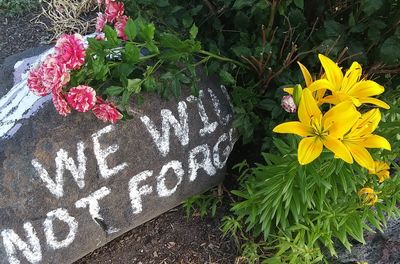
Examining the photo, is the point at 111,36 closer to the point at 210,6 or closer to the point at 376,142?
the point at 210,6

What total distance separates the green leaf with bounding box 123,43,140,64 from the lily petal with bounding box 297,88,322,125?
1.95ft

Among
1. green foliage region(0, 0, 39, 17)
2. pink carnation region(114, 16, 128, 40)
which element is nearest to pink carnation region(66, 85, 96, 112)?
pink carnation region(114, 16, 128, 40)

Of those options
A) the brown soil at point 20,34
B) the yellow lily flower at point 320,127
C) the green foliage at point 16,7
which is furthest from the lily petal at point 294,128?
the green foliage at point 16,7

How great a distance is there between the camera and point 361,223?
86.2 inches

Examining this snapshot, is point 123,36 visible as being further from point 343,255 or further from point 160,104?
point 343,255

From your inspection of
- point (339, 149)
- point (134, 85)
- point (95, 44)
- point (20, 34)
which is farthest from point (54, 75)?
point (20, 34)

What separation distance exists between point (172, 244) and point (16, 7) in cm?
211

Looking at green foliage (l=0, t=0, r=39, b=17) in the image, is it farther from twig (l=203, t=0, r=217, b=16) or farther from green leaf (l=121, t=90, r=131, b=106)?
green leaf (l=121, t=90, r=131, b=106)

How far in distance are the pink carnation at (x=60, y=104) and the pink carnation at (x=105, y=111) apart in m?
0.11

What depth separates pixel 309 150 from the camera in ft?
5.25

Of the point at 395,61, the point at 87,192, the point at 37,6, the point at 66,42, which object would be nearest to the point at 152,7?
the point at 66,42

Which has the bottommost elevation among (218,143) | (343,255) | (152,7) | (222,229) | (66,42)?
(343,255)

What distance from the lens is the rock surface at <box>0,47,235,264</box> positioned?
6.36 feet

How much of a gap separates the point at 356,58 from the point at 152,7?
881 millimetres
